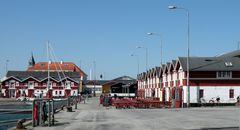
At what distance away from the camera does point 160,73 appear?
263 ft

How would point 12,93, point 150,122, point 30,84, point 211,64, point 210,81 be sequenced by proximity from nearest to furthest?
point 150,122 → point 210,81 → point 211,64 → point 30,84 → point 12,93

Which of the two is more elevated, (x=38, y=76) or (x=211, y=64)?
(x=211, y=64)

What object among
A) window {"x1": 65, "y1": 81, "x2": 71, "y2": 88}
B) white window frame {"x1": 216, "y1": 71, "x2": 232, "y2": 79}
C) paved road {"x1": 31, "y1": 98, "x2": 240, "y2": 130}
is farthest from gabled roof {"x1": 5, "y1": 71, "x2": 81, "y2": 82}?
paved road {"x1": 31, "y1": 98, "x2": 240, "y2": 130}

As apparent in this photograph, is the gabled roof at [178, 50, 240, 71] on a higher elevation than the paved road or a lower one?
higher

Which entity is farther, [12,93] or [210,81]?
[12,93]

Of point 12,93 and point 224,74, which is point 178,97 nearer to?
point 224,74

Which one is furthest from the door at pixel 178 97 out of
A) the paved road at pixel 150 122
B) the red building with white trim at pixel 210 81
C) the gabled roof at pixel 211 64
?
the paved road at pixel 150 122

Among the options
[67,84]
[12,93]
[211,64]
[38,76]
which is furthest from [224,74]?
[38,76]

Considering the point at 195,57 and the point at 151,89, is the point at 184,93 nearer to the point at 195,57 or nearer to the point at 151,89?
the point at 195,57

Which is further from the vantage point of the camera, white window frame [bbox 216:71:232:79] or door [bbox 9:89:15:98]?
door [bbox 9:89:15:98]

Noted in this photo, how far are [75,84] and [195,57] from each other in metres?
78.8

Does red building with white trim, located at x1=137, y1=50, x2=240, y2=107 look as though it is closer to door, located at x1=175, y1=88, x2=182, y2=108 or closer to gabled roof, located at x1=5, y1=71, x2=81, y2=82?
door, located at x1=175, y1=88, x2=182, y2=108

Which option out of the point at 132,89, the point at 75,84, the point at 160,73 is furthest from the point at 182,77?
the point at 75,84

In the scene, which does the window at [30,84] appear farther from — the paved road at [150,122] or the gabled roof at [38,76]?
the paved road at [150,122]
